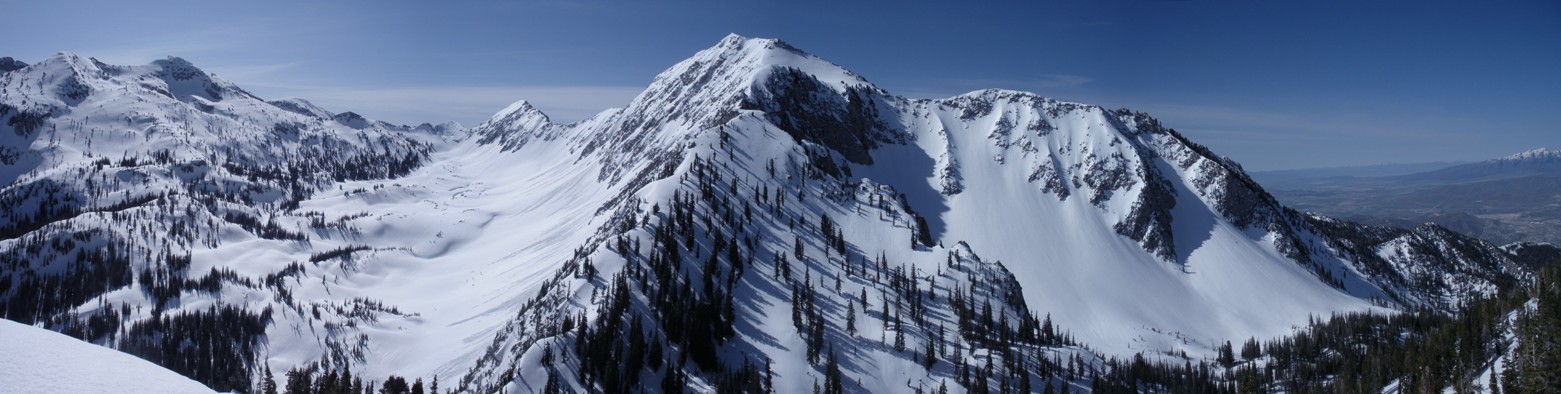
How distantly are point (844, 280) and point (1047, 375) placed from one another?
1794 inches

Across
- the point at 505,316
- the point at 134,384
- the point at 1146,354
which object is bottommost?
the point at 1146,354

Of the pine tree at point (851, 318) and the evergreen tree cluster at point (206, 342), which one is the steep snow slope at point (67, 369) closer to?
the pine tree at point (851, 318)

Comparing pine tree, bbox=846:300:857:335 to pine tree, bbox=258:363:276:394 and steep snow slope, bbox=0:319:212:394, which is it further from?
steep snow slope, bbox=0:319:212:394

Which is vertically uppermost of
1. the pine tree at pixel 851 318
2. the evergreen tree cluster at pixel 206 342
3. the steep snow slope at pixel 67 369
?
the steep snow slope at pixel 67 369

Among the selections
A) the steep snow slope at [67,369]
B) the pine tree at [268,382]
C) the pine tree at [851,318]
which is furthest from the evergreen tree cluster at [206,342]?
the steep snow slope at [67,369]

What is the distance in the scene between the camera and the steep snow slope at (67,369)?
10727 mm

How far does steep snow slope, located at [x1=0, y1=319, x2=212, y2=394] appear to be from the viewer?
35.2 ft

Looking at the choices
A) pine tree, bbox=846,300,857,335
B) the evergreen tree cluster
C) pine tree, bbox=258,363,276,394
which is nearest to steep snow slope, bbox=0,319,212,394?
pine tree, bbox=258,363,276,394

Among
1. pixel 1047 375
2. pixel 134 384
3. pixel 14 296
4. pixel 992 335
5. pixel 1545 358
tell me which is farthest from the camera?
pixel 14 296

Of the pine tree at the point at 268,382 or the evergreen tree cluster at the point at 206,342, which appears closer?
the pine tree at the point at 268,382

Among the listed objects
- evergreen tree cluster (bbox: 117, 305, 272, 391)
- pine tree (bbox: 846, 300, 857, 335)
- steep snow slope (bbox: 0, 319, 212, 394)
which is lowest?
evergreen tree cluster (bbox: 117, 305, 272, 391)

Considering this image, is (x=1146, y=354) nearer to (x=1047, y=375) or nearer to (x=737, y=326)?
(x=1047, y=375)

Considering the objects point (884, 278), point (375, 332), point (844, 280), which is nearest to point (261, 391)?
point (375, 332)

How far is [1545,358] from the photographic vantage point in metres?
93.8
